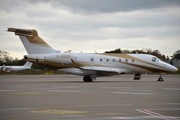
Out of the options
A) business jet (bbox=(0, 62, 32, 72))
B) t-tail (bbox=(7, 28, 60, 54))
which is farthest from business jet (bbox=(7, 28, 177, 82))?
business jet (bbox=(0, 62, 32, 72))

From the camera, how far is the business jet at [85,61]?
1471 inches

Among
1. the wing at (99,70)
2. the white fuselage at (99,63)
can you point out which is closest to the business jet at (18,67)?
the white fuselage at (99,63)

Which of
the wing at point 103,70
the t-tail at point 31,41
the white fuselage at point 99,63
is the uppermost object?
the t-tail at point 31,41

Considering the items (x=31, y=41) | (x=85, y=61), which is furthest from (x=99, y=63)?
(x=31, y=41)

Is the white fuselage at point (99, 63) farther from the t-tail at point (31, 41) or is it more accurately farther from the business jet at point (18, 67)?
the business jet at point (18, 67)

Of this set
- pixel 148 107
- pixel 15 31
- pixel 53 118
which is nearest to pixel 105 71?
pixel 15 31

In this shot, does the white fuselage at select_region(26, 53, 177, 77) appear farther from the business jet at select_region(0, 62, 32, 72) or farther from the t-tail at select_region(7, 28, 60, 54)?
the business jet at select_region(0, 62, 32, 72)

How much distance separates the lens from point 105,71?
37.2 meters

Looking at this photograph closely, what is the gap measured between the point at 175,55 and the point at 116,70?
128m

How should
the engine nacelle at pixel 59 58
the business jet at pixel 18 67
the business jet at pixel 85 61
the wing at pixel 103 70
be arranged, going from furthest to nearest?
the business jet at pixel 18 67 → the business jet at pixel 85 61 → the engine nacelle at pixel 59 58 → the wing at pixel 103 70

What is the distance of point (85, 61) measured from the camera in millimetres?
38156

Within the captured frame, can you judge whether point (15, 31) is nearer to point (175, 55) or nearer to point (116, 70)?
point (116, 70)

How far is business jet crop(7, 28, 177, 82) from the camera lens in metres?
37.4

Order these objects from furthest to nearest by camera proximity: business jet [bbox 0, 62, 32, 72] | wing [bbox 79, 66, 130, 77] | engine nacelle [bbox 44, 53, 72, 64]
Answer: business jet [bbox 0, 62, 32, 72]
engine nacelle [bbox 44, 53, 72, 64]
wing [bbox 79, 66, 130, 77]
